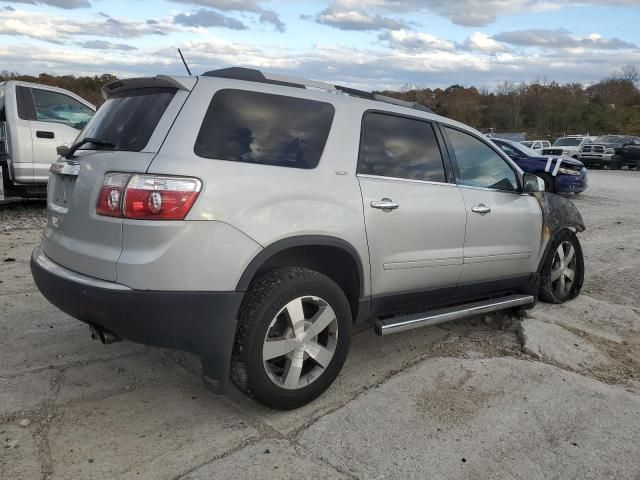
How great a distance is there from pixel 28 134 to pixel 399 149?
6.91 meters

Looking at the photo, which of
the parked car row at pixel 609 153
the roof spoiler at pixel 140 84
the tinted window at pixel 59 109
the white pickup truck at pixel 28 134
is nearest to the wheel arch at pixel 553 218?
the roof spoiler at pixel 140 84

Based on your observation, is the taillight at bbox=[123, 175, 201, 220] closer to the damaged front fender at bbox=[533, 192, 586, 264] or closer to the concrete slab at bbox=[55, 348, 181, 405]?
the concrete slab at bbox=[55, 348, 181, 405]

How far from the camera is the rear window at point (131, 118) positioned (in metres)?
2.96

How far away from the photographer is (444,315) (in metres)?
3.94

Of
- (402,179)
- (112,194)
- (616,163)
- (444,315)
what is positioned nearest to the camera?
(112,194)

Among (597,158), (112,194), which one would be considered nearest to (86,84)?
(112,194)

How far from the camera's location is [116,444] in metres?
2.80

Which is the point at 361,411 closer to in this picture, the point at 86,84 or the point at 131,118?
the point at 131,118

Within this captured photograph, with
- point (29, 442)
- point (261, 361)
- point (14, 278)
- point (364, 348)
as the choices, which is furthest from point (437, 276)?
point (14, 278)

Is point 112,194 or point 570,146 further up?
point 112,194

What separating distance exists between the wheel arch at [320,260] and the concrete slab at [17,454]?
125cm

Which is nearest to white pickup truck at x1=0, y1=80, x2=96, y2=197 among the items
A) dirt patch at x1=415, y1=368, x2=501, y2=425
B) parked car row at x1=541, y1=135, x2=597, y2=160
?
dirt patch at x1=415, y1=368, x2=501, y2=425

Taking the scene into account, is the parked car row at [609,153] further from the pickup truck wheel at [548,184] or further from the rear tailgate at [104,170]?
the rear tailgate at [104,170]

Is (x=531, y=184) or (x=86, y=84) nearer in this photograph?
(x=531, y=184)
